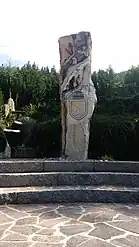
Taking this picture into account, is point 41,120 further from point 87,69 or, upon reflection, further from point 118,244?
point 118,244

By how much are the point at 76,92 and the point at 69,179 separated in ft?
7.84

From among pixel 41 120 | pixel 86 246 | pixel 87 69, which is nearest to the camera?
pixel 86 246

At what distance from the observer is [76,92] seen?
8.43 meters

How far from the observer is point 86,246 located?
4211 mm

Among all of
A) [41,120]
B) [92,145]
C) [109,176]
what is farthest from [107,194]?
[41,120]

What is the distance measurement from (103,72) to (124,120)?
925cm

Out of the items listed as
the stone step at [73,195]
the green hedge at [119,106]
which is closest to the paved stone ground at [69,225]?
the stone step at [73,195]

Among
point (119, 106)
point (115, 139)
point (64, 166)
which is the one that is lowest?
point (64, 166)

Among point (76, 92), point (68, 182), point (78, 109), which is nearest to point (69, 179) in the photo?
point (68, 182)

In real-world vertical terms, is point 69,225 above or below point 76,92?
below

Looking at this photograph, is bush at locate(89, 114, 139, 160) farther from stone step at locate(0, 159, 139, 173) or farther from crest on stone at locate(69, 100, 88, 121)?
stone step at locate(0, 159, 139, 173)

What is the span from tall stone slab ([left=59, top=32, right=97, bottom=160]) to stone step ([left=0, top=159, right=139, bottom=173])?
96cm

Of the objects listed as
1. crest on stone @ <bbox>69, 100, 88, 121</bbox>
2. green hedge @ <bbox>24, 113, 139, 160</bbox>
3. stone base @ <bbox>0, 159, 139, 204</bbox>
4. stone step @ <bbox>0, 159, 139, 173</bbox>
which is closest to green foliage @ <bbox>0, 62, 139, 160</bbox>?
green hedge @ <bbox>24, 113, 139, 160</bbox>

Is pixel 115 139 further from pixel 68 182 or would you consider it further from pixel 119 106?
pixel 68 182
